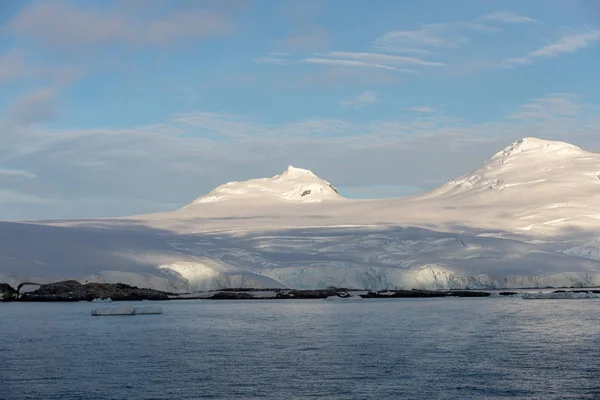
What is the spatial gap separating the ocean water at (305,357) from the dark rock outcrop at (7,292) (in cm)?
2840

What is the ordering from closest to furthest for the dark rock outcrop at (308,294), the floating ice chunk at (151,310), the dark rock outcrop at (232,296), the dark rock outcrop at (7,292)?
1. the floating ice chunk at (151,310)
2. the dark rock outcrop at (7,292)
3. the dark rock outcrop at (232,296)
4. the dark rock outcrop at (308,294)

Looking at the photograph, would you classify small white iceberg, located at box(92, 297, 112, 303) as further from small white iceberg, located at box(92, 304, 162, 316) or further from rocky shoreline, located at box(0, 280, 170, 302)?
small white iceberg, located at box(92, 304, 162, 316)

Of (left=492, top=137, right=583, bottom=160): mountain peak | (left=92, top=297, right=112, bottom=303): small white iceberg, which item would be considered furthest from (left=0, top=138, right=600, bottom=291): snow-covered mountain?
(left=92, top=297, right=112, bottom=303): small white iceberg

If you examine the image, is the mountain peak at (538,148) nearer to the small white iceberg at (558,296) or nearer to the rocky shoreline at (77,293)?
the small white iceberg at (558,296)

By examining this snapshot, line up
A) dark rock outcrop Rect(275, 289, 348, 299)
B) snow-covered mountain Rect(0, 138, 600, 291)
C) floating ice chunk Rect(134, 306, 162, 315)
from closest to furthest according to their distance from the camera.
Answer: floating ice chunk Rect(134, 306, 162, 315) → dark rock outcrop Rect(275, 289, 348, 299) → snow-covered mountain Rect(0, 138, 600, 291)

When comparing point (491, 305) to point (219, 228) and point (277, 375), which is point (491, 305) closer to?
point (277, 375)

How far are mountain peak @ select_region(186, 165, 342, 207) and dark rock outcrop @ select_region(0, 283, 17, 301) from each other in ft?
234

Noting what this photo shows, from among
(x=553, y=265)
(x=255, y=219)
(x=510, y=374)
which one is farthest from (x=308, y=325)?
(x=255, y=219)

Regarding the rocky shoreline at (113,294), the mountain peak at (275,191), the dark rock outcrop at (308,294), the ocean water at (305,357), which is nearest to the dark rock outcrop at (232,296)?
the rocky shoreline at (113,294)

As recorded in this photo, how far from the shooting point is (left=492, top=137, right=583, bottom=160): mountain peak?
143m

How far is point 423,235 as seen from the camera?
109 m

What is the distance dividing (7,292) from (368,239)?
1839 inches

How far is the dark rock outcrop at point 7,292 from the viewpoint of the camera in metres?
78.6

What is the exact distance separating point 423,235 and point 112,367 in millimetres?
83081
